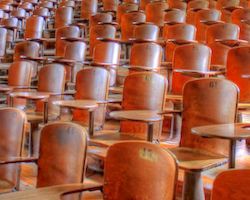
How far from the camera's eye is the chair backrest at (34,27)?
8.66 feet

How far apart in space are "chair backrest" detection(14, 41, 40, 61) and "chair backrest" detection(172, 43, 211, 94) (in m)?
0.83

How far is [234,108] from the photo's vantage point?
40.5 inches

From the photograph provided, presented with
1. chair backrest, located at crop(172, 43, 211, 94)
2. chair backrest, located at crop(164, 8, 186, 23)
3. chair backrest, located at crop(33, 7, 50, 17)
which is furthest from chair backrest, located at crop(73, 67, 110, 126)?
chair backrest, located at crop(33, 7, 50, 17)

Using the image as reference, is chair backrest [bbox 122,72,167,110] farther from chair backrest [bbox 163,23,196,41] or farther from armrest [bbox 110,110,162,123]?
chair backrest [bbox 163,23,196,41]

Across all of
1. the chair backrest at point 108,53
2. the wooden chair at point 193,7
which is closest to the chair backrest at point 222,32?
the chair backrest at point 108,53

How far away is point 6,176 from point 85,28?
175 cm

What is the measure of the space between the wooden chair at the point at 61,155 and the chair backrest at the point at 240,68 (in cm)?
61

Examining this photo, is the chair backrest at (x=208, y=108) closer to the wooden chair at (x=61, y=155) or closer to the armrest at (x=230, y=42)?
the wooden chair at (x=61, y=155)

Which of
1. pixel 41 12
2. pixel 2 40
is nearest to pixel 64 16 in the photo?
pixel 41 12

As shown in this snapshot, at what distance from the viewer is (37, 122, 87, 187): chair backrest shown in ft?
2.79

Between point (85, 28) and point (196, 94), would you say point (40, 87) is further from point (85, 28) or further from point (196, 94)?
point (85, 28)

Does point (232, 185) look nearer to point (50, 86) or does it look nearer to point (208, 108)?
point (208, 108)

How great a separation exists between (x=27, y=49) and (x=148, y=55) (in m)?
0.71

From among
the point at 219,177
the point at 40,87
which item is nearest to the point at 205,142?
the point at 219,177
